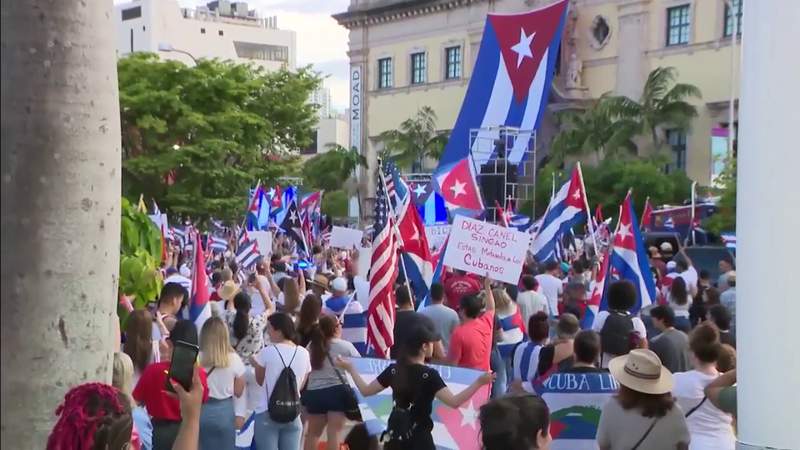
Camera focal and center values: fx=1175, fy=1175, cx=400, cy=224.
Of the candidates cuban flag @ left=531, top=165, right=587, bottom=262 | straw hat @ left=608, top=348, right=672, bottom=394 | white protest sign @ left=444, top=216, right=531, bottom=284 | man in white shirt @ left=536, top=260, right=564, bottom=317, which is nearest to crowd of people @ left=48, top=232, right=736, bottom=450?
straw hat @ left=608, top=348, right=672, bottom=394

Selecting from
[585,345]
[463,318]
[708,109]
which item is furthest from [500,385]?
[708,109]

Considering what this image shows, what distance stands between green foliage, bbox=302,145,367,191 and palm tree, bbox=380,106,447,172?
203cm

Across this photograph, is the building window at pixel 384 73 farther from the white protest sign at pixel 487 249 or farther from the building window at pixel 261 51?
the white protest sign at pixel 487 249

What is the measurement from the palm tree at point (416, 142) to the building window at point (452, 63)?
2509 millimetres

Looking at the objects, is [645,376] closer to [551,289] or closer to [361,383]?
[361,383]

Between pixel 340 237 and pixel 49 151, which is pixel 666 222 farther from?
pixel 49 151

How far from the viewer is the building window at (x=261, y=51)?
108 m

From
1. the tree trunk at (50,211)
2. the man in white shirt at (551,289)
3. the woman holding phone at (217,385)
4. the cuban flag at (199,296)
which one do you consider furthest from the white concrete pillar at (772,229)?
the man in white shirt at (551,289)

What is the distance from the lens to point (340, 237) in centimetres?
1878

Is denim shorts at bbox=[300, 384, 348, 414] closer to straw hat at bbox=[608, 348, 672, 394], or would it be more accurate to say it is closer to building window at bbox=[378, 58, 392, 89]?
straw hat at bbox=[608, 348, 672, 394]

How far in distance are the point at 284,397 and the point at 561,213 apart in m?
9.41

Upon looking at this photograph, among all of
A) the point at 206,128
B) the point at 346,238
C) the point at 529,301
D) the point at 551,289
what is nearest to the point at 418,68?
the point at 206,128

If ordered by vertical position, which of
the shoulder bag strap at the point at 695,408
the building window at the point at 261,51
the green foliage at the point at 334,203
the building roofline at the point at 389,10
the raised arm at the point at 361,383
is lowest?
the green foliage at the point at 334,203

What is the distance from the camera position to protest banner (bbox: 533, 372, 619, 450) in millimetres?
6609
